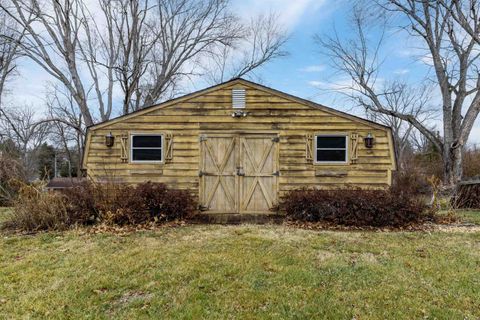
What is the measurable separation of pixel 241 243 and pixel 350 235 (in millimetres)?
2386

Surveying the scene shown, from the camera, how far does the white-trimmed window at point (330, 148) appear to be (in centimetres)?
945

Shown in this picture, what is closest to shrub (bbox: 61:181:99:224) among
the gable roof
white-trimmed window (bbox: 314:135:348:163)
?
the gable roof

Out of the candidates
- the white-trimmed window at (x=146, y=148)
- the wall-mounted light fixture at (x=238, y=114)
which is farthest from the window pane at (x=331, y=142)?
the white-trimmed window at (x=146, y=148)

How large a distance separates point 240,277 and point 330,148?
18.9 feet

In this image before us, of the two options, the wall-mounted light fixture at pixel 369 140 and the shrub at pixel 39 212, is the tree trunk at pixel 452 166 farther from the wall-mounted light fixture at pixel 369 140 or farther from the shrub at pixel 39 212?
the shrub at pixel 39 212

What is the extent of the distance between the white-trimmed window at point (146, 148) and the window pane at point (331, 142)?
4.24 m

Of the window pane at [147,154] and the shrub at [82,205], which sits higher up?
the window pane at [147,154]

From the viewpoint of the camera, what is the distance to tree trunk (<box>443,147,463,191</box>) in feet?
52.5

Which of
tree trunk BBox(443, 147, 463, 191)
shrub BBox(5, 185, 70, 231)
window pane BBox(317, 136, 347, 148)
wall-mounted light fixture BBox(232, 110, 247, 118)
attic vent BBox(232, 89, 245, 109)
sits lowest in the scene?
shrub BBox(5, 185, 70, 231)

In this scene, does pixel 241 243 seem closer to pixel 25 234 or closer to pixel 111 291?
pixel 111 291

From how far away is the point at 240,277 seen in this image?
456cm

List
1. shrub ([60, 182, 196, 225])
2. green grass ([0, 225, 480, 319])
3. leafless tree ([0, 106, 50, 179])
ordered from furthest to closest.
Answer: leafless tree ([0, 106, 50, 179]) < shrub ([60, 182, 196, 225]) < green grass ([0, 225, 480, 319])

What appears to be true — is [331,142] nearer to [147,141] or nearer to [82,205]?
[147,141]

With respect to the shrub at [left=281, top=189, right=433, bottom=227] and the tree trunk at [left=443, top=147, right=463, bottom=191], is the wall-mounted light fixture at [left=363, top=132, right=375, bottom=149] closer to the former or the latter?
the shrub at [left=281, top=189, right=433, bottom=227]
